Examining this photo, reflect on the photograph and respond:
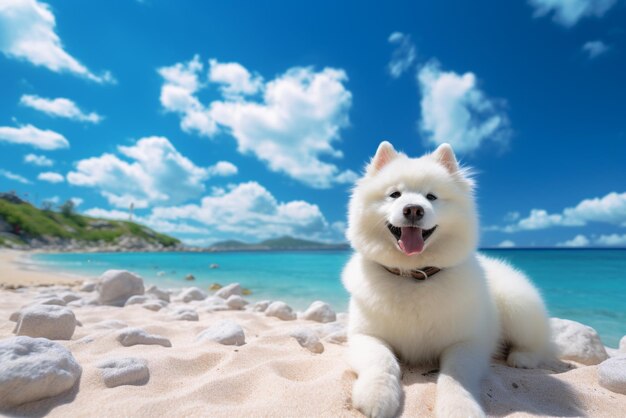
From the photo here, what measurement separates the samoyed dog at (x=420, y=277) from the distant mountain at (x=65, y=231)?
198 feet

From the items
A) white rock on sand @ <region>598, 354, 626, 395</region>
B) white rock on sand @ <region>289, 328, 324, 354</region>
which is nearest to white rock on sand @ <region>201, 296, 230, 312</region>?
white rock on sand @ <region>289, 328, 324, 354</region>

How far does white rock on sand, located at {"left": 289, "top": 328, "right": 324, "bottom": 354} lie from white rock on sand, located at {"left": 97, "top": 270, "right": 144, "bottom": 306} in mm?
4454

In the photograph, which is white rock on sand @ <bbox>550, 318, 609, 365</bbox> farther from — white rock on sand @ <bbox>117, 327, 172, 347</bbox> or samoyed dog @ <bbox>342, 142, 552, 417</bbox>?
white rock on sand @ <bbox>117, 327, 172, 347</bbox>

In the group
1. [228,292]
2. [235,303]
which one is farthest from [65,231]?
[235,303]

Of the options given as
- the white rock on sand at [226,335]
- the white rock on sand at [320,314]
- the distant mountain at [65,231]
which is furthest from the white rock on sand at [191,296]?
the distant mountain at [65,231]

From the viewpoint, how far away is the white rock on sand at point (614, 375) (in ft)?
7.07

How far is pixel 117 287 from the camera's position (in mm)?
6355

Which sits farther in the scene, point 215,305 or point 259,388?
point 215,305

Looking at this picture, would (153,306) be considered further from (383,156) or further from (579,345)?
(579,345)

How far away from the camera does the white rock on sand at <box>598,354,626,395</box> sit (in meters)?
2.15

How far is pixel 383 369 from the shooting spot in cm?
193

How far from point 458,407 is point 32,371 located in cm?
226

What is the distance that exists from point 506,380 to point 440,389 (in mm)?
767

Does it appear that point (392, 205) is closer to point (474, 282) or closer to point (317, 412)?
point (474, 282)
